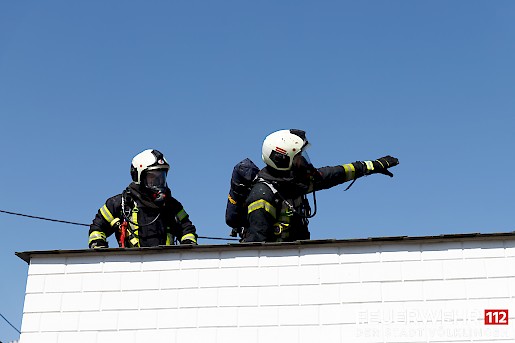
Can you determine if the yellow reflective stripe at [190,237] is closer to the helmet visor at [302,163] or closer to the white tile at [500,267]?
the helmet visor at [302,163]

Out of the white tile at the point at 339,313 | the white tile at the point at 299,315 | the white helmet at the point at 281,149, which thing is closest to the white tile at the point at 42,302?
the white tile at the point at 299,315

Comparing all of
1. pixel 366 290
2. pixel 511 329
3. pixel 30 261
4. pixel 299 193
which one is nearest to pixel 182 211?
pixel 299 193

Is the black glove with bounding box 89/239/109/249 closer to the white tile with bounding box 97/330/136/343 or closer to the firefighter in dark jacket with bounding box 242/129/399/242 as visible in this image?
the firefighter in dark jacket with bounding box 242/129/399/242

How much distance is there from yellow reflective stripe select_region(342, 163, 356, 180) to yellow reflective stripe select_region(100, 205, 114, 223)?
346 centimetres

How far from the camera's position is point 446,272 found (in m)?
11.6

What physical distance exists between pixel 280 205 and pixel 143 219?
200 cm

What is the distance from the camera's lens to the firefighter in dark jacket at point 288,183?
13859 mm

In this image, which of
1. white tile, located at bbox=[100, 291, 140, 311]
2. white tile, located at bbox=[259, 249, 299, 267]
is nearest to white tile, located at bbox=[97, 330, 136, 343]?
white tile, located at bbox=[100, 291, 140, 311]

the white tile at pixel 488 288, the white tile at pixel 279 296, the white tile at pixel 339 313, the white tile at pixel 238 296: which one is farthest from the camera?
the white tile at pixel 238 296

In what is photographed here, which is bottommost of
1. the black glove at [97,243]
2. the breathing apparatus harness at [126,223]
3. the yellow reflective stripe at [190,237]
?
the black glove at [97,243]

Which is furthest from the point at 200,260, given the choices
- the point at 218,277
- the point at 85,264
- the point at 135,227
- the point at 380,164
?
the point at 380,164

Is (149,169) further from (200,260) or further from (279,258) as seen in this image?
(279,258)

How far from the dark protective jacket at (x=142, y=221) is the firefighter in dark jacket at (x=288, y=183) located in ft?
3.87

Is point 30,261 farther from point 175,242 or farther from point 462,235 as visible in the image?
point 462,235
